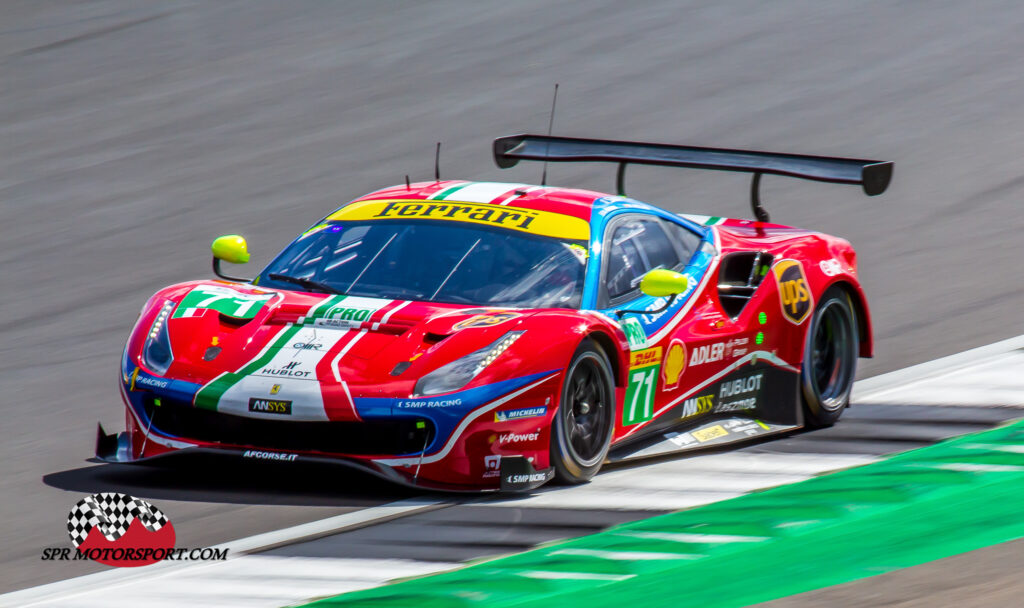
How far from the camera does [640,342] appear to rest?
7.09 meters

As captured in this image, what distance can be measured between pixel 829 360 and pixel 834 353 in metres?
0.05

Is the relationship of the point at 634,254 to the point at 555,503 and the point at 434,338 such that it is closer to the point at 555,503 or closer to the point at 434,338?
the point at 434,338

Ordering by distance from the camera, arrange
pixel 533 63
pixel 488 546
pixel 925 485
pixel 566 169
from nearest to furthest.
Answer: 1. pixel 488 546
2. pixel 925 485
3. pixel 566 169
4. pixel 533 63

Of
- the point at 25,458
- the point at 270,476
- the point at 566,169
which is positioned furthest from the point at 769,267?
the point at 566,169

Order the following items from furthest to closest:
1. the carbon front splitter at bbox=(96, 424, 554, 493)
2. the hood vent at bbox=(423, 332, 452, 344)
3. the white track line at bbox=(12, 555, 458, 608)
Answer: the hood vent at bbox=(423, 332, 452, 344) → the carbon front splitter at bbox=(96, 424, 554, 493) → the white track line at bbox=(12, 555, 458, 608)

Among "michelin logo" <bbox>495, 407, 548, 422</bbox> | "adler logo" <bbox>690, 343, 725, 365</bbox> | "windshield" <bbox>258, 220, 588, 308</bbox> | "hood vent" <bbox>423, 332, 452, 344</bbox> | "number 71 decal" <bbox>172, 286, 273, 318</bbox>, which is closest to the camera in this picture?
"michelin logo" <bbox>495, 407, 548, 422</bbox>

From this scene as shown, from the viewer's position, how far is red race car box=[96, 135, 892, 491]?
6273 millimetres

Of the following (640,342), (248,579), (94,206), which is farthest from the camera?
(94,206)

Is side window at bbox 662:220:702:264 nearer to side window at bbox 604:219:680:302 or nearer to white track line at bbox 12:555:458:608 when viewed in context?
side window at bbox 604:219:680:302

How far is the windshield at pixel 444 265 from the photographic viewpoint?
6953mm

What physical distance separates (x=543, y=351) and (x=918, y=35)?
13743 mm

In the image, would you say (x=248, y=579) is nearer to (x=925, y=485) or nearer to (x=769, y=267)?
(x=925, y=485)

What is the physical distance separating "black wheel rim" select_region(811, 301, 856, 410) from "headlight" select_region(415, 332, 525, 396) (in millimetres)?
2605

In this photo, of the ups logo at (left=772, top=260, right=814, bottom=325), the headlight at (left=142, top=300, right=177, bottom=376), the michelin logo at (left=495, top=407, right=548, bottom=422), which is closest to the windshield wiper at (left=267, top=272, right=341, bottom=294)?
the headlight at (left=142, top=300, right=177, bottom=376)
